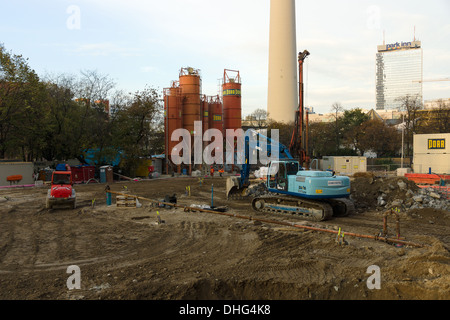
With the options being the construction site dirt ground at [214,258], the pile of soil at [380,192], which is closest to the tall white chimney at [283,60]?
the pile of soil at [380,192]

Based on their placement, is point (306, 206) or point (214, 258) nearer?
point (214, 258)

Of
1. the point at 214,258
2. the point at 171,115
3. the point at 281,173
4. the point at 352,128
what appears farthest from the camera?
the point at 352,128

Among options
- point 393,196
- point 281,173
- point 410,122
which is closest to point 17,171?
point 281,173

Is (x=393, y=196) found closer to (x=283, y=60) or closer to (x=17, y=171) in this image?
(x=17, y=171)

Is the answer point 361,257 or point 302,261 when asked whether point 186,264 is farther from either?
point 361,257

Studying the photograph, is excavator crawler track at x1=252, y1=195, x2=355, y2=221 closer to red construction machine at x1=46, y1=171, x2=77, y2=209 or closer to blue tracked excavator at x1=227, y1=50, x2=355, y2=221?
blue tracked excavator at x1=227, y1=50, x2=355, y2=221

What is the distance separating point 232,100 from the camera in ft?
161

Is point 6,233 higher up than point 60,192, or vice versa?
point 60,192

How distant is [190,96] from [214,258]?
3761 centimetres

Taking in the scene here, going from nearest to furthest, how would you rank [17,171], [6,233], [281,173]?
[6,233] → [281,173] → [17,171]

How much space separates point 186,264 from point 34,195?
1899 centimetres

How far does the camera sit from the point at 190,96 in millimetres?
44625

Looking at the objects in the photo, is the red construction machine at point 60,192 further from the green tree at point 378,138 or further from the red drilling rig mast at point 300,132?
the green tree at point 378,138
